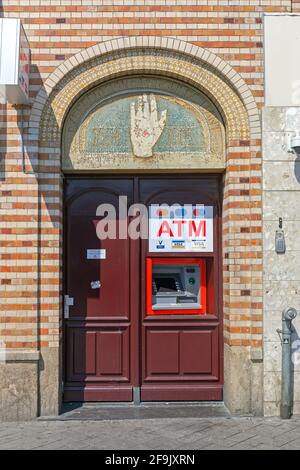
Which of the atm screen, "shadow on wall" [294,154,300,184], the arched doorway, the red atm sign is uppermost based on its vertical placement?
the arched doorway

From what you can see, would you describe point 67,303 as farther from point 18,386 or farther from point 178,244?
point 178,244

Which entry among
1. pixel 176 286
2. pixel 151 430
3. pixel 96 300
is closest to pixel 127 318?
pixel 96 300

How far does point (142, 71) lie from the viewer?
6.72 metres

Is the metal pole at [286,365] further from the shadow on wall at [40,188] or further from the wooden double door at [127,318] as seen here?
the shadow on wall at [40,188]

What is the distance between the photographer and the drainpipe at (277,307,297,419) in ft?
20.9

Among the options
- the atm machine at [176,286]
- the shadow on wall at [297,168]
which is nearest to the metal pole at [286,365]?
the atm machine at [176,286]

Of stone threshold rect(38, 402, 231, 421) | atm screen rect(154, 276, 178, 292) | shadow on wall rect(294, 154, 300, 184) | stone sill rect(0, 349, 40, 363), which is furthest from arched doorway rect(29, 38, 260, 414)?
stone sill rect(0, 349, 40, 363)

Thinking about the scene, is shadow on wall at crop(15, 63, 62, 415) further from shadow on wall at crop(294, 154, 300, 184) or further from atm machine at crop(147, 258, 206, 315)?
shadow on wall at crop(294, 154, 300, 184)

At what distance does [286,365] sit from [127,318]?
2.04 m

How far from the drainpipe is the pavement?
0.17m

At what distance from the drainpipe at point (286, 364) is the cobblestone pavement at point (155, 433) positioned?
0.16 metres

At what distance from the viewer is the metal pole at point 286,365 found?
20.9ft

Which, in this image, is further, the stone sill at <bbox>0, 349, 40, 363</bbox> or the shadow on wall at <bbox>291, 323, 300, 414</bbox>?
the shadow on wall at <bbox>291, 323, 300, 414</bbox>
